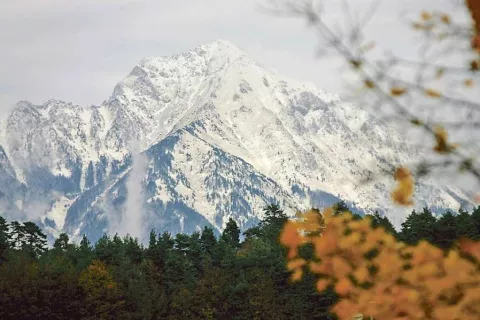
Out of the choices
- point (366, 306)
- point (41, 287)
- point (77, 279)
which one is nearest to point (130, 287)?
point (77, 279)

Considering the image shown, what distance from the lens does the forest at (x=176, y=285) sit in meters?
71.8

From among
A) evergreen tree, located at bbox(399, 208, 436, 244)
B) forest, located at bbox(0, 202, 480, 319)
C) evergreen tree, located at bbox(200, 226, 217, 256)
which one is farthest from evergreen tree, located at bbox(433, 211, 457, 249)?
evergreen tree, located at bbox(200, 226, 217, 256)

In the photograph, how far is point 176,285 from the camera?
92.3m

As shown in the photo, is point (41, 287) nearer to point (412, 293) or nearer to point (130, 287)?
point (130, 287)

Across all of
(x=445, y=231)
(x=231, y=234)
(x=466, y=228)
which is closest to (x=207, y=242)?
(x=231, y=234)

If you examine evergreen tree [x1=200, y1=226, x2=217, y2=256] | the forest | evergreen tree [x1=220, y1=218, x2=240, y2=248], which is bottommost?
the forest

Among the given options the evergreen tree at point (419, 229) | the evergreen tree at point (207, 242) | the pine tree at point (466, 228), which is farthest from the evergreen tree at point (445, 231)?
the evergreen tree at point (207, 242)

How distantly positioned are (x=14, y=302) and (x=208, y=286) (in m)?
25.5

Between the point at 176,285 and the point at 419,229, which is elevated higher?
the point at 419,229

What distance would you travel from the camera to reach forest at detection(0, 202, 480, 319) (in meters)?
71.8

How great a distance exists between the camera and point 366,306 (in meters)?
6.74

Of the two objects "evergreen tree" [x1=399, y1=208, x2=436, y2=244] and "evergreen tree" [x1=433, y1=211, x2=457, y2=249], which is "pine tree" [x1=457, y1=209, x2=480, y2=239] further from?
"evergreen tree" [x1=399, y1=208, x2=436, y2=244]

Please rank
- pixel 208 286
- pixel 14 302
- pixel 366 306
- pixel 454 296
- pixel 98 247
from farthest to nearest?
1. pixel 98 247
2. pixel 208 286
3. pixel 14 302
4. pixel 366 306
5. pixel 454 296

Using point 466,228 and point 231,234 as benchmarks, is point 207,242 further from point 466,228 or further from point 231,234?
point 466,228
